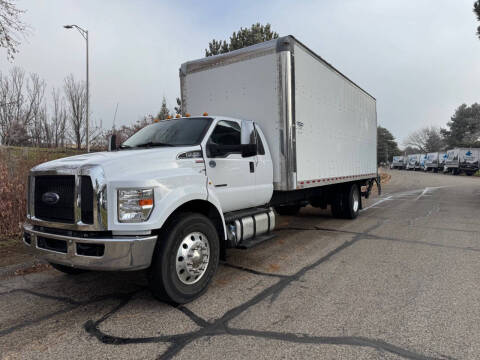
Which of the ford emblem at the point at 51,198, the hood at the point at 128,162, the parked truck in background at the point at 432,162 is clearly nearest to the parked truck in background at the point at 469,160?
the parked truck in background at the point at 432,162

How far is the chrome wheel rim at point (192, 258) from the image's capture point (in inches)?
136

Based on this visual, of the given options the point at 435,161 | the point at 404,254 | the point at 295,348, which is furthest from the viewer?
the point at 435,161

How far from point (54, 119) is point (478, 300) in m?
30.6

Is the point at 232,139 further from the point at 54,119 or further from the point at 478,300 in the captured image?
the point at 54,119

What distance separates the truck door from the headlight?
1097 mm

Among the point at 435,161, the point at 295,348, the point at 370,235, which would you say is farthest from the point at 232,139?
the point at 435,161

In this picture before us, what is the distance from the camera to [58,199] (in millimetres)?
3281

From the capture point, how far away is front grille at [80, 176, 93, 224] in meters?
3.07

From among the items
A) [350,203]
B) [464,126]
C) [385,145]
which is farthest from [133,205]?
[385,145]

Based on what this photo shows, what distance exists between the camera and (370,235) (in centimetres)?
675

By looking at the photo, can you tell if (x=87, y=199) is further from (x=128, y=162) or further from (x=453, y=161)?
(x=453, y=161)

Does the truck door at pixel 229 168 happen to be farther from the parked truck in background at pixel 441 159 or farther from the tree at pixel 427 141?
the tree at pixel 427 141

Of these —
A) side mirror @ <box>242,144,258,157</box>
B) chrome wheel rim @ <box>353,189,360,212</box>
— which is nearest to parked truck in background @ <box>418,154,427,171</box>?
chrome wheel rim @ <box>353,189,360,212</box>

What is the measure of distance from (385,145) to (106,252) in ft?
294
